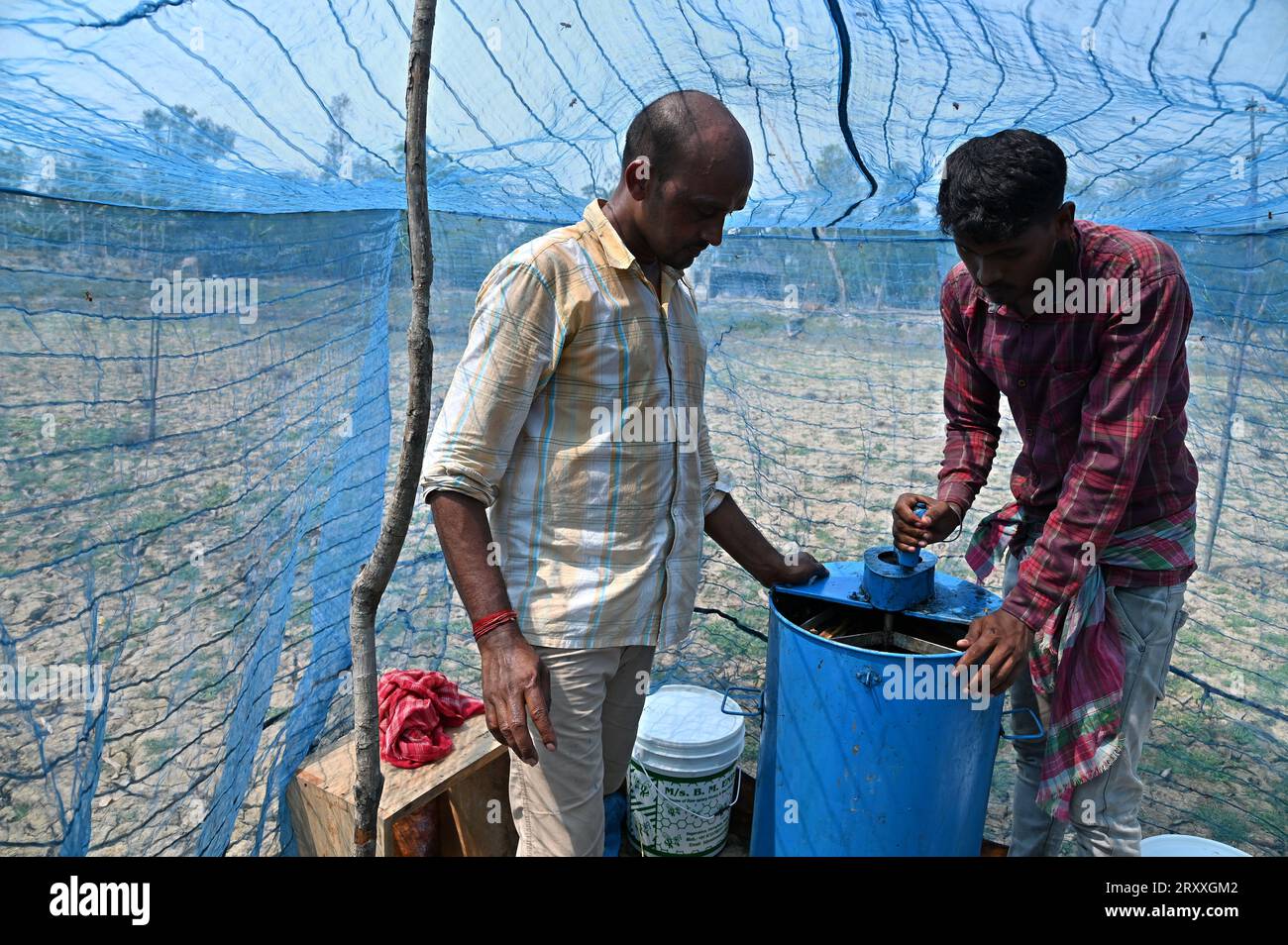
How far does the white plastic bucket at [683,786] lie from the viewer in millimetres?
2672

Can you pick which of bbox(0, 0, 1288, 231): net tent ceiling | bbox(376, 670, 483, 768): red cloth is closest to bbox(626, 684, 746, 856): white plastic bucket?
bbox(376, 670, 483, 768): red cloth

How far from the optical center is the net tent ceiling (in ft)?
5.93

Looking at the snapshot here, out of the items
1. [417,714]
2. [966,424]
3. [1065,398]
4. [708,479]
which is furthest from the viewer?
[417,714]

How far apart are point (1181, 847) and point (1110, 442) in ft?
4.73

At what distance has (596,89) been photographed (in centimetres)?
239

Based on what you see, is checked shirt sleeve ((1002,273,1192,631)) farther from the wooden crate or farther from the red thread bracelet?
the wooden crate

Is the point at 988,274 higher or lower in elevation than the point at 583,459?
higher

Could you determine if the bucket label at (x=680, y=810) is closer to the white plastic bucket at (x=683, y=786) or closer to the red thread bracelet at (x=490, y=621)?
the white plastic bucket at (x=683, y=786)

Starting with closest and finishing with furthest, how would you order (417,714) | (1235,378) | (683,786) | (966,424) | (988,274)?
(988,274), (966,424), (417,714), (683,786), (1235,378)

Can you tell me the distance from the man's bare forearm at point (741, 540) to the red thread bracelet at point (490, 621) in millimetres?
737

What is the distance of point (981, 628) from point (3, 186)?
7.54 ft

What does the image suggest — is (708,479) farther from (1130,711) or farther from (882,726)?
(1130,711)

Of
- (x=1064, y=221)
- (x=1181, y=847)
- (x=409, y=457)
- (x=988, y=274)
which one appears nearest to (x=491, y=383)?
(x=409, y=457)

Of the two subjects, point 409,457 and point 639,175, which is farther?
point 409,457
